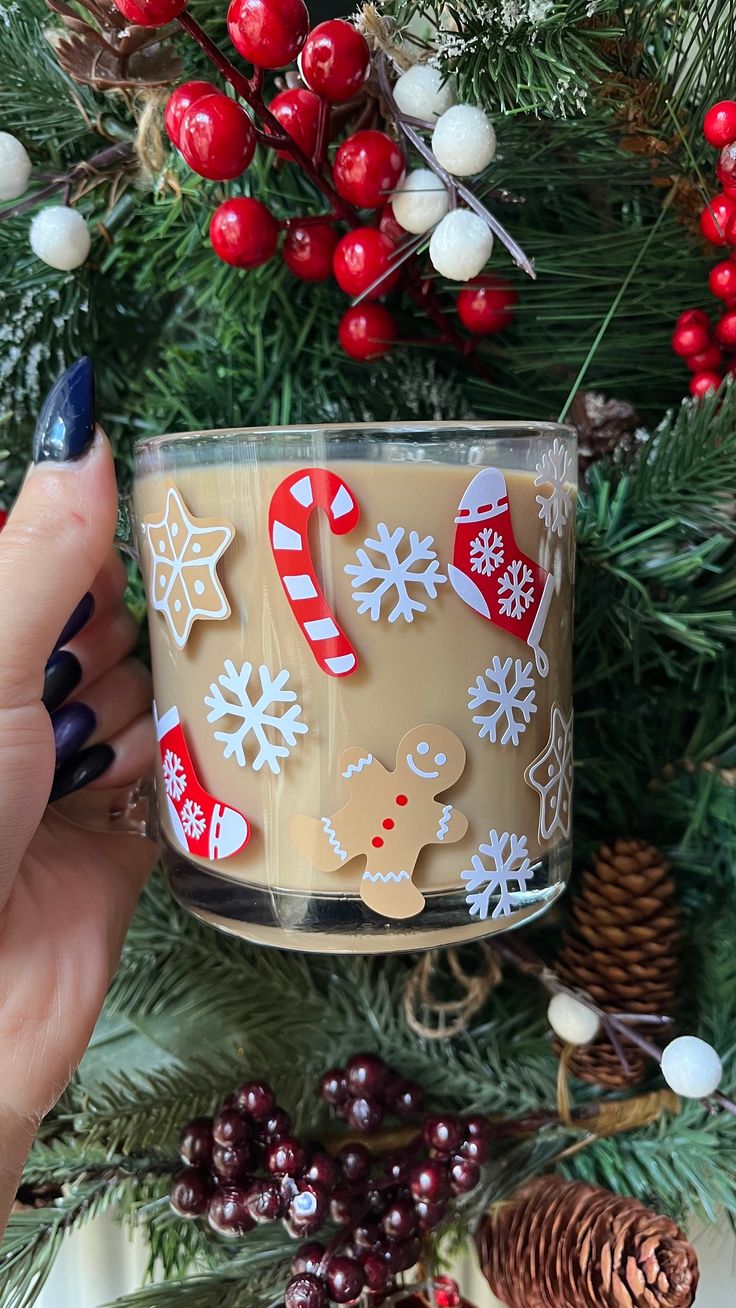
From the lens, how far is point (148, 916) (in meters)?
0.74

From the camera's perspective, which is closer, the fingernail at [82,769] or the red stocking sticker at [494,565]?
the red stocking sticker at [494,565]

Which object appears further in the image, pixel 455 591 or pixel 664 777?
pixel 664 777

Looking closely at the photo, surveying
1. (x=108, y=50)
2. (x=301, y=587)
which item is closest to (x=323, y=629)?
(x=301, y=587)

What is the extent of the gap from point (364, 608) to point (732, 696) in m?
0.34

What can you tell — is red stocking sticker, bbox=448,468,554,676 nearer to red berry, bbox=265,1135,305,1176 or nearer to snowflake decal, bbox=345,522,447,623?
snowflake decal, bbox=345,522,447,623

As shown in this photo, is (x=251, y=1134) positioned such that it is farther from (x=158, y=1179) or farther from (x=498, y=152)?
(x=498, y=152)

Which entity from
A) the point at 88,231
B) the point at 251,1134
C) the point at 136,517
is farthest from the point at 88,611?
the point at 251,1134

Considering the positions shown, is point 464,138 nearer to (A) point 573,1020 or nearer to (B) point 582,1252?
(A) point 573,1020

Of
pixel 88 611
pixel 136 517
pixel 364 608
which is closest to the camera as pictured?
pixel 364 608

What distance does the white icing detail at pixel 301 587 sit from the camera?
448 millimetres

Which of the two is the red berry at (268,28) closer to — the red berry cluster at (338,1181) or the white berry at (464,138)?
the white berry at (464,138)

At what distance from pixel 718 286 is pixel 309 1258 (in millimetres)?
628

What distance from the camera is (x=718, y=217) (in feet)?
1.64

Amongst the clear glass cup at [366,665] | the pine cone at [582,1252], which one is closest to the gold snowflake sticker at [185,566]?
the clear glass cup at [366,665]
